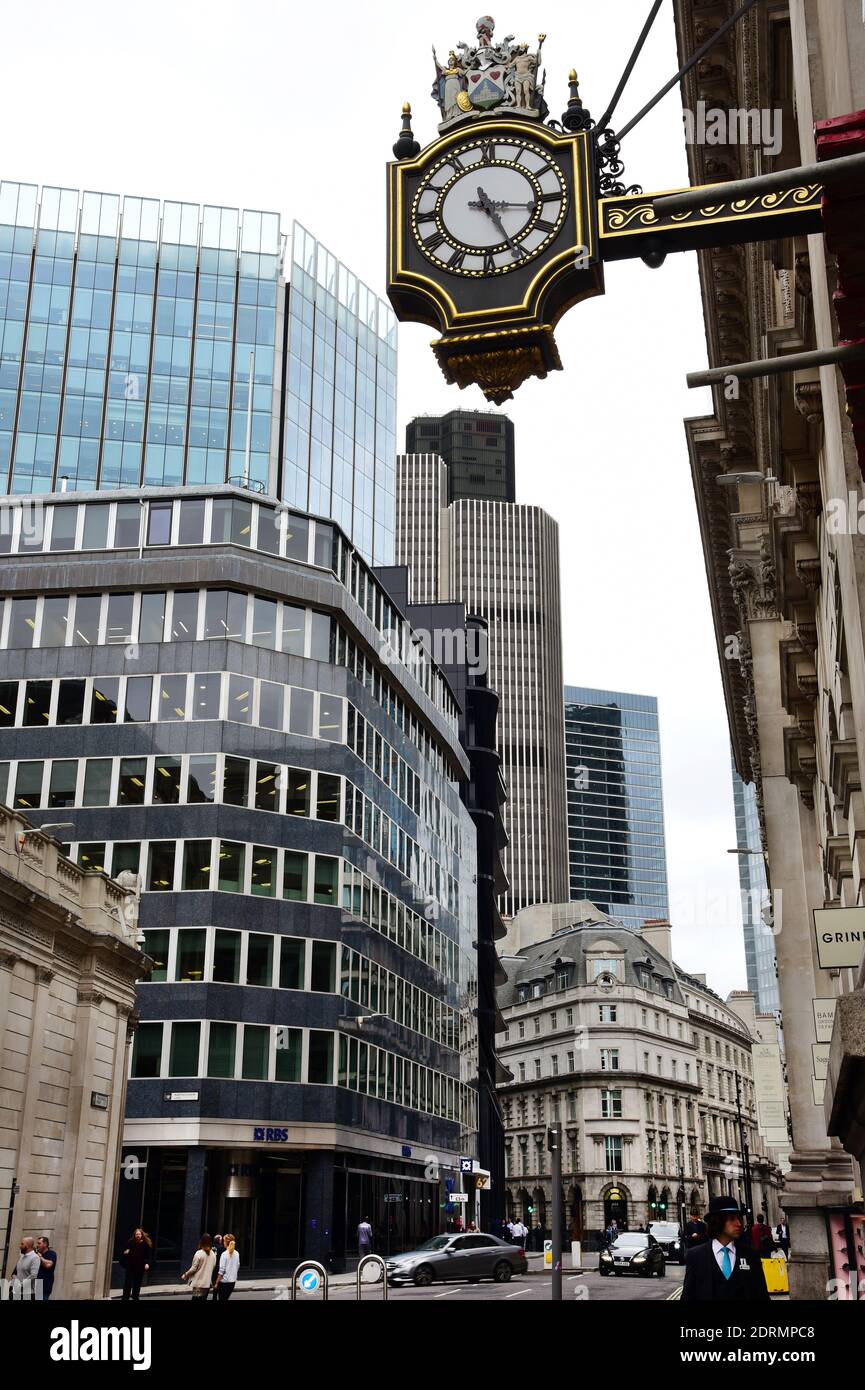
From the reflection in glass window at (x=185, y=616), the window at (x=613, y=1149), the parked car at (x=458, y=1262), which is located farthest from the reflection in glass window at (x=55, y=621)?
the window at (x=613, y=1149)

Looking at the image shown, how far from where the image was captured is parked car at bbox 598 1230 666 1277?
4409 centimetres

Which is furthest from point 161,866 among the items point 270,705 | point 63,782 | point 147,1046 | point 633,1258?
point 633,1258

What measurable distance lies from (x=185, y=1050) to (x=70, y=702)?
13386 mm

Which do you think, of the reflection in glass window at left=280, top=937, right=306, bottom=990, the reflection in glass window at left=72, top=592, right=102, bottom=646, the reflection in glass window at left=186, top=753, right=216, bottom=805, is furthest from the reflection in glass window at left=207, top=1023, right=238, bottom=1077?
the reflection in glass window at left=72, top=592, right=102, bottom=646

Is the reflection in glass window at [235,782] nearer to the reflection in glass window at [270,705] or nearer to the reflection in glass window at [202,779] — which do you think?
the reflection in glass window at [202,779]

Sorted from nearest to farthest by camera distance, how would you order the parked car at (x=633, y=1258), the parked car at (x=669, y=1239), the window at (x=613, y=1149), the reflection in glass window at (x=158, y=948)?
the parked car at (x=633, y=1258), the reflection in glass window at (x=158, y=948), the parked car at (x=669, y=1239), the window at (x=613, y=1149)

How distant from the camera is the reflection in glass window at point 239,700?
48.6 meters

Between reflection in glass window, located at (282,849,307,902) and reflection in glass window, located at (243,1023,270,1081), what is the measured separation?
4.89m

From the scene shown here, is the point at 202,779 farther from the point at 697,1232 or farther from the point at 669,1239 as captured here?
the point at 669,1239

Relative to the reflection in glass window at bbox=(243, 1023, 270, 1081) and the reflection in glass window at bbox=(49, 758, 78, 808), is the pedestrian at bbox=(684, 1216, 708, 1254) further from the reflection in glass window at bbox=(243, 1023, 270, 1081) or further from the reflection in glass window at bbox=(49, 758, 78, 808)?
the reflection in glass window at bbox=(49, 758, 78, 808)

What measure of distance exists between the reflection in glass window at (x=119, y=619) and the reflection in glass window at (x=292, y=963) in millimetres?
12660

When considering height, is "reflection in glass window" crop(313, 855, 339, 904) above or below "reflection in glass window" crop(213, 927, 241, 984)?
above

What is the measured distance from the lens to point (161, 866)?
46.6 meters
